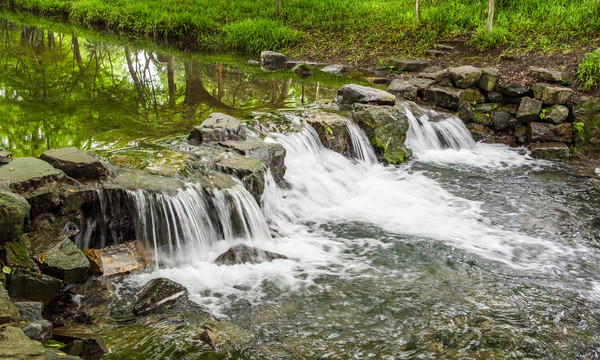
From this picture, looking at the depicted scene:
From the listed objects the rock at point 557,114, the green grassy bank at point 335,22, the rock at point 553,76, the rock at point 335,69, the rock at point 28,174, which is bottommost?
the rock at point 557,114

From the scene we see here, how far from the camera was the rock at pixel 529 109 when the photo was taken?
10.9 metres

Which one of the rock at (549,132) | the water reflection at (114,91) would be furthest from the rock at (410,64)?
the rock at (549,132)

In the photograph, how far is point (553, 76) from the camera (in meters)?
11.2

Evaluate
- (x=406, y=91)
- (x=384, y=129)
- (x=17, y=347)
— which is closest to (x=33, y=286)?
(x=17, y=347)

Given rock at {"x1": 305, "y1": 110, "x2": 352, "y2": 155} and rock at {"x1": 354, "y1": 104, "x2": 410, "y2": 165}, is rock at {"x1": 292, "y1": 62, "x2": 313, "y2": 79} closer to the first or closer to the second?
rock at {"x1": 354, "y1": 104, "x2": 410, "y2": 165}

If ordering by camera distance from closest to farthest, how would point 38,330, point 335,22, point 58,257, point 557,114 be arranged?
point 38,330
point 58,257
point 557,114
point 335,22

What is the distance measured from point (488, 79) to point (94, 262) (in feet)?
34.6

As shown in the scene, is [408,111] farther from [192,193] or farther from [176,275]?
[176,275]

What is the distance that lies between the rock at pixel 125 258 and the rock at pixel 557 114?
981cm

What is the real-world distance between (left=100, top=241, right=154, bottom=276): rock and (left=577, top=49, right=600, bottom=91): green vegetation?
36.0ft

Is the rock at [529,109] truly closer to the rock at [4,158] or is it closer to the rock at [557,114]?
the rock at [557,114]

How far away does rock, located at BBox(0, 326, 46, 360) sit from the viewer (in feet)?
7.95

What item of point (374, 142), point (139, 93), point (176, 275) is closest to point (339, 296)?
point (176, 275)

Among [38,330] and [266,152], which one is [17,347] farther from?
[266,152]
